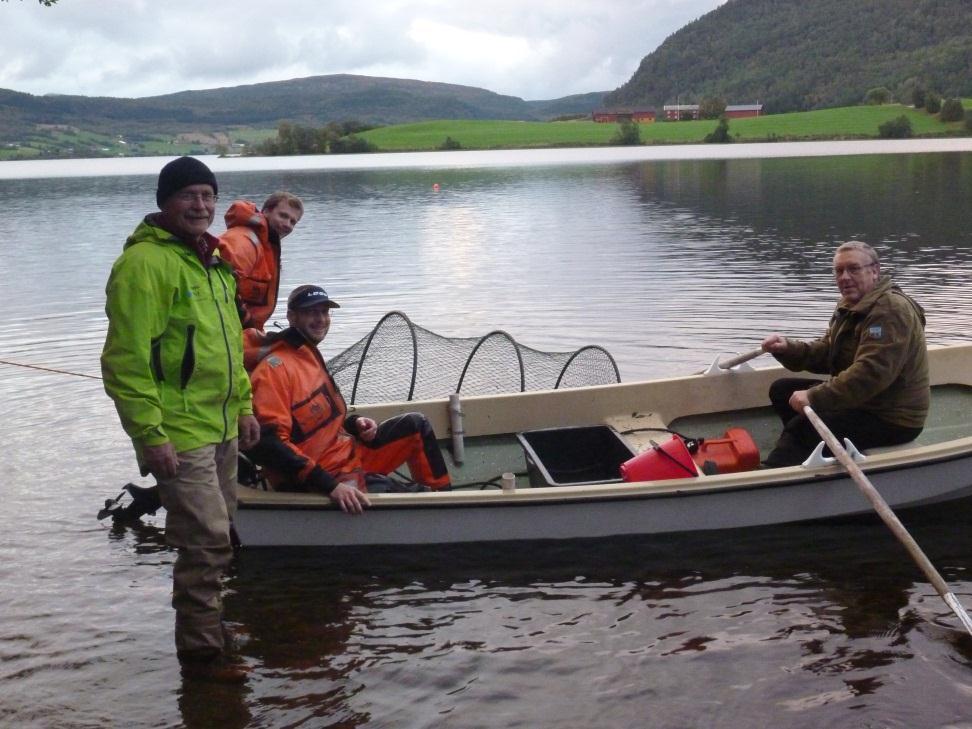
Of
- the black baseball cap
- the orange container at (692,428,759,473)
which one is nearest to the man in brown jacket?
the orange container at (692,428,759,473)

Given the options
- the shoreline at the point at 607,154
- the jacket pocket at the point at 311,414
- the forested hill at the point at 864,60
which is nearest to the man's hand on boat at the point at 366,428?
the jacket pocket at the point at 311,414

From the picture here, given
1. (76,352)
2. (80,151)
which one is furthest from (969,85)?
(76,352)

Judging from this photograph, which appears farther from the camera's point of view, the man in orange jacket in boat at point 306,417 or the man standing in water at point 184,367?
the man in orange jacket in boat at point 306,417

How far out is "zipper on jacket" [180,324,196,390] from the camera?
194 inches

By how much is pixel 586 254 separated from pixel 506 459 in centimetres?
1726

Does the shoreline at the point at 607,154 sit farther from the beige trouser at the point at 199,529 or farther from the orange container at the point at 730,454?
the beige trouser at the point at 199,529

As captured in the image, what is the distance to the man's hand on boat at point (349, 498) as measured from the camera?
657cm

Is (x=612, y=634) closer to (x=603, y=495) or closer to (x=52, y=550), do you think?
(x=603, y=495)

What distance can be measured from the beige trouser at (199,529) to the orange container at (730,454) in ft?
12.3

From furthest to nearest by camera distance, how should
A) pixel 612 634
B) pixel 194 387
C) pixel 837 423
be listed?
pixel 837 423
pixel 612 634
pixel 194 387

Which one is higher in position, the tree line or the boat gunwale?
the tree line

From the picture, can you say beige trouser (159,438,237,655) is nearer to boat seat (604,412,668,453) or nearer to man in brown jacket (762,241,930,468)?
boat seat (604,412,668,453)

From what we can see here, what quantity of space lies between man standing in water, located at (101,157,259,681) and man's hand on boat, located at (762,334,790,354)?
405 centimetres

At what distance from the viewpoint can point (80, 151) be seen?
543 ft
